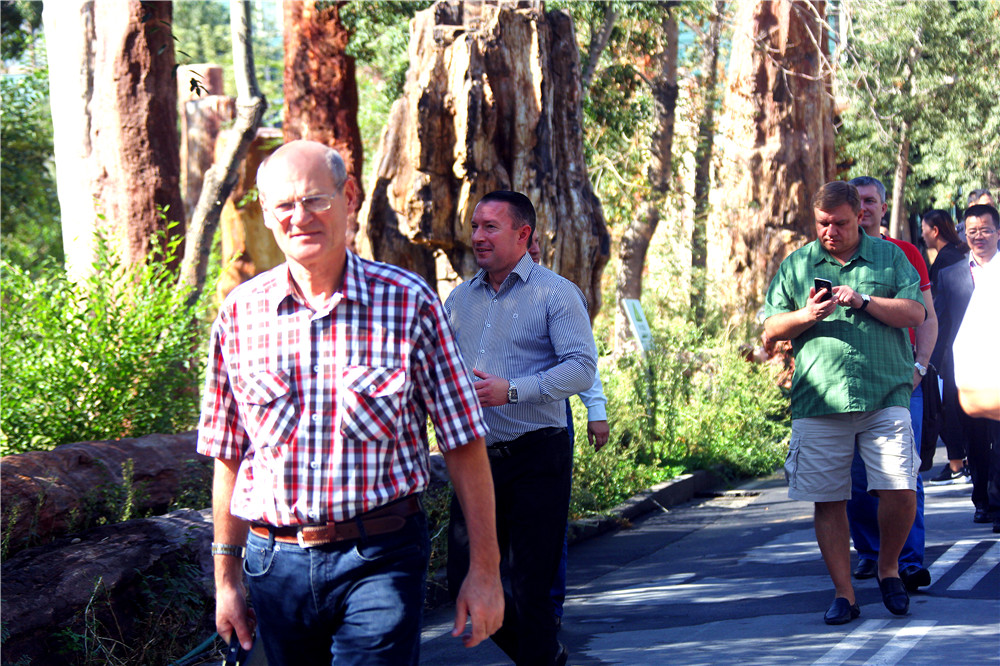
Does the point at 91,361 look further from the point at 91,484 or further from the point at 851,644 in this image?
the point at 851,644

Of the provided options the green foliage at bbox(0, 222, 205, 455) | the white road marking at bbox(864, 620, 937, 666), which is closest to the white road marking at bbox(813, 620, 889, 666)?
the white road marking at bbox(864, 620, 937, 666)

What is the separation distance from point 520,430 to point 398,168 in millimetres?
4548

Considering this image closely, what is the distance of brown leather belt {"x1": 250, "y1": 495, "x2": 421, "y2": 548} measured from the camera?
106 inches

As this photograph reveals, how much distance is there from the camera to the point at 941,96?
29.6m

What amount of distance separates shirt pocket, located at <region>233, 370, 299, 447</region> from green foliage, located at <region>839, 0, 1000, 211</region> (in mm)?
25132

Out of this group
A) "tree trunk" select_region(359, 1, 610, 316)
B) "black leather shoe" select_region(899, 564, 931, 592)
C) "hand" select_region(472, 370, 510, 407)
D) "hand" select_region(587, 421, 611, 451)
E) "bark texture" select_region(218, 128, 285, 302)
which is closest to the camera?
"hand" select_region(472, 370, 510, 407)

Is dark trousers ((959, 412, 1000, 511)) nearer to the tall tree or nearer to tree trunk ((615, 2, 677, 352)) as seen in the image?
tree trunk ((615, 2, 677, 352))

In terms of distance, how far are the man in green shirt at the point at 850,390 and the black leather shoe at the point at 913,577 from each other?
0.49 meters

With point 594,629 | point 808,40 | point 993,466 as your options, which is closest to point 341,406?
point 594,629

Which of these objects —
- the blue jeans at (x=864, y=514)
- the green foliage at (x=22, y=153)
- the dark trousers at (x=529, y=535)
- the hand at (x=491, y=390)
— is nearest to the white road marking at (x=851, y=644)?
the blue jeans at (x=864, y=514)

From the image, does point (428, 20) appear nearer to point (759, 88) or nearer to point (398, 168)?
point (398, 168)

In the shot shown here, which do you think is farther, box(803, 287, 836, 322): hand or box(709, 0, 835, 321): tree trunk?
box(709, 0, 835, 321): tree trunk

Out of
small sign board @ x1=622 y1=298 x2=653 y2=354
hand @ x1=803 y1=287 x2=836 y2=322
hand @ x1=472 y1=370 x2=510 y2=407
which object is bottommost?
small sign board @ x1=622 y1=298 x2=653 y2=354

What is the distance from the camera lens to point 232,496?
2.90 meters
